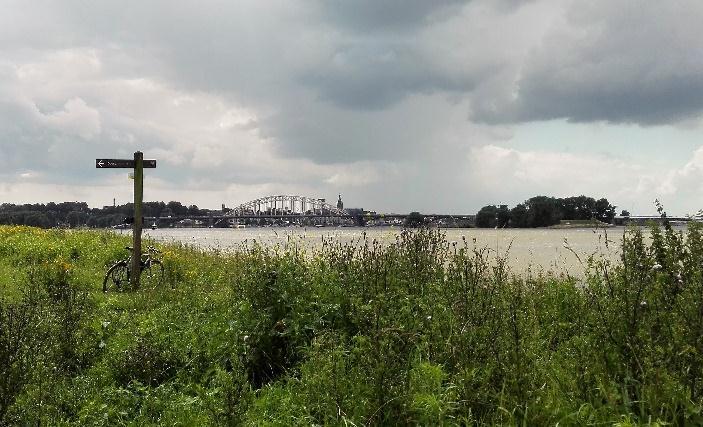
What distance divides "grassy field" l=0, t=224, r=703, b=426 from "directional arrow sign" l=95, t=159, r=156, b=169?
5.40 m

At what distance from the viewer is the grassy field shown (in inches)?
181

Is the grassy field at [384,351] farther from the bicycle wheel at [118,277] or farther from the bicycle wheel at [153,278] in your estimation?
the bicycle wheel at [118,277]

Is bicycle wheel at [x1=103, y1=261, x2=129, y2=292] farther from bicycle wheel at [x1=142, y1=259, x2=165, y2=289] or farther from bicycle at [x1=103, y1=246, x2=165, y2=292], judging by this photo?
bicycle wheel at [x1=142, y1=259, x2=165, y2=289]

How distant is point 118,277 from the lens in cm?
1376

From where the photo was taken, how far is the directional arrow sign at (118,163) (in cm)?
1372

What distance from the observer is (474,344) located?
5.14 m

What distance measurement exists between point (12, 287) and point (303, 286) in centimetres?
884

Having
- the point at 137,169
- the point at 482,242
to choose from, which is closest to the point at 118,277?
the point at 137,169

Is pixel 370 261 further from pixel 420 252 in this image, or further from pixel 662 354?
pixel 662 354

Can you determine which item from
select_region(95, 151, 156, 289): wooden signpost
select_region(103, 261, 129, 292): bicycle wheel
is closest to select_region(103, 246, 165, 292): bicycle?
select_region(103, 261, 129, 292): bicycle wheel

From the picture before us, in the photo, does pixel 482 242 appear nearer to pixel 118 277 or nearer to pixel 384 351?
pixel 118 277

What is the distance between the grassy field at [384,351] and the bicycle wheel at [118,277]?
4.27 metres

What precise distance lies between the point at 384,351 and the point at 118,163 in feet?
35.7

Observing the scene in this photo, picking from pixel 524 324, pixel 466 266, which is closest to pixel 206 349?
pixel 466 266
